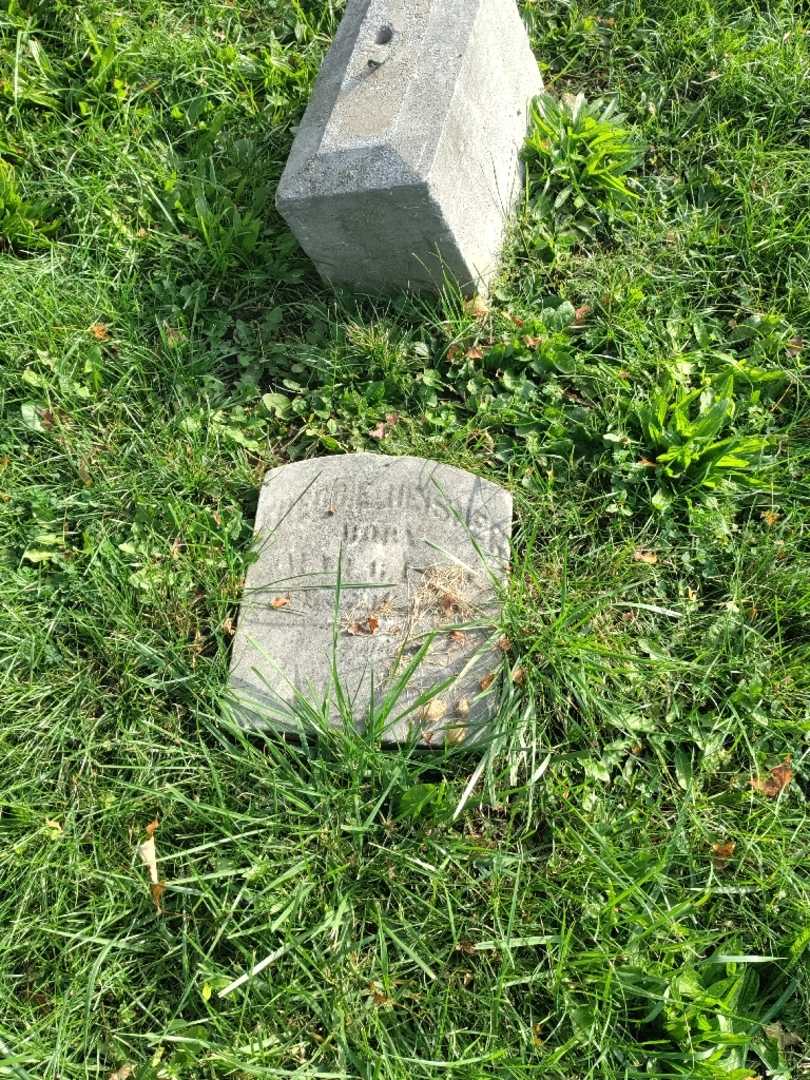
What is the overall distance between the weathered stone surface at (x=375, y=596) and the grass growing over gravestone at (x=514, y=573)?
0.09m

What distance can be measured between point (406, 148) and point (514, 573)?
1130 mm

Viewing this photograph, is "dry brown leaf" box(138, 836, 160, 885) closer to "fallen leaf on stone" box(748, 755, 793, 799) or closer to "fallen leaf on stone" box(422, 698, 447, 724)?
"fallen leaf on stone" box(422, 698, 447, 724)

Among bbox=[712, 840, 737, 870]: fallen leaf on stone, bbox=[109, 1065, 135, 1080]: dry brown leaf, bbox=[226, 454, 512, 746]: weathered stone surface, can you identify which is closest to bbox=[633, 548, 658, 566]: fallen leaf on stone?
bbox=[226, 454, 512, 746]: weathered stone surface

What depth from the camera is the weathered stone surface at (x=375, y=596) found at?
214 centimetres

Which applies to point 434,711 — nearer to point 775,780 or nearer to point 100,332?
point 775,780

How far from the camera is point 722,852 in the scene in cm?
199

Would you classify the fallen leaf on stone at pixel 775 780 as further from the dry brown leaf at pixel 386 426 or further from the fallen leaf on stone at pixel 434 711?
the dry brown leaf at pixel 386 426

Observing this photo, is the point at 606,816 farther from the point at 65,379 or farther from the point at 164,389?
the point at 65,379

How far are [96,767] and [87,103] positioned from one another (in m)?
2.35

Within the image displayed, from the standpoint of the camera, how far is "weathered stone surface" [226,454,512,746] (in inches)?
84.1

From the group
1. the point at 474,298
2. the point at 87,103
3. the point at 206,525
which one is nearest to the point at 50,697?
the point at 206,525

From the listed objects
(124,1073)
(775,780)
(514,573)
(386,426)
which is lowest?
(124,1073)

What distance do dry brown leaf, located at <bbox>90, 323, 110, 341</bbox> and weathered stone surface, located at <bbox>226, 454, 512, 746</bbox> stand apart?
0.83m

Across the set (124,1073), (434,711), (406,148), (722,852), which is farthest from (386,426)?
(124,1073)
